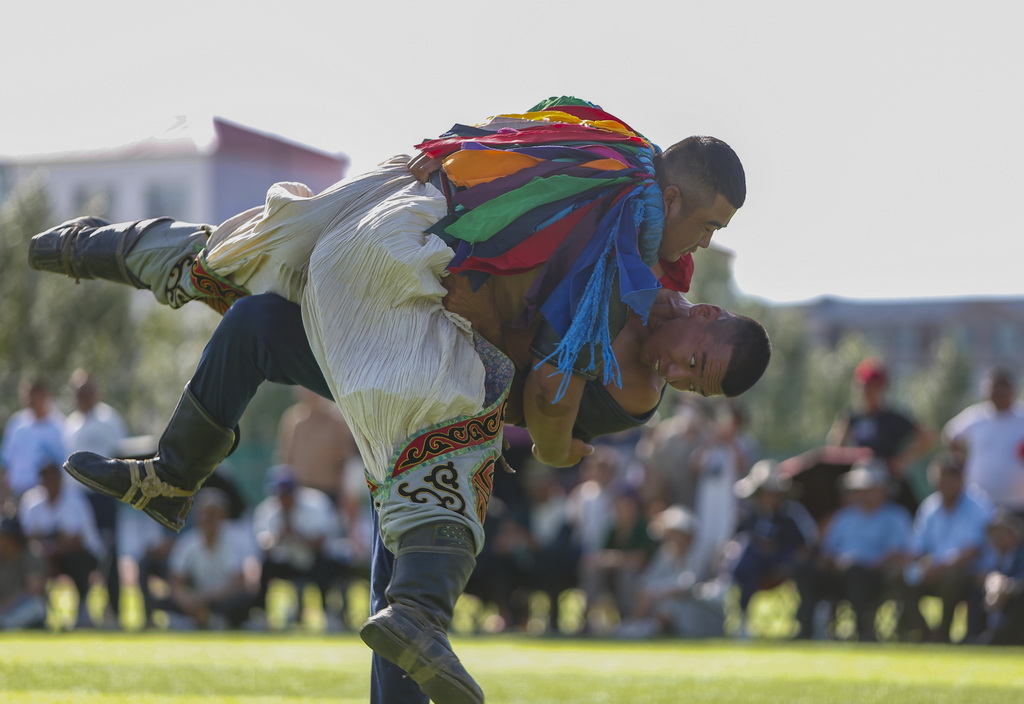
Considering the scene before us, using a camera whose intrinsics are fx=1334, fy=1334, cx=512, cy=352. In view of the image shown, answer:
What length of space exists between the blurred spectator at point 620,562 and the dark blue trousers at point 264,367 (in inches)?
274

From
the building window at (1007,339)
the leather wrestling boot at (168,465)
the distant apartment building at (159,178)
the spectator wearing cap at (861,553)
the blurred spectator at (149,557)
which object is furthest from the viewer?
the building window at (1007,339)

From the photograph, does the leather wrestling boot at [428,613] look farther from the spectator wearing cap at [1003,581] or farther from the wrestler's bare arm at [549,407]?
the spectator wearing cap at [1003,581]

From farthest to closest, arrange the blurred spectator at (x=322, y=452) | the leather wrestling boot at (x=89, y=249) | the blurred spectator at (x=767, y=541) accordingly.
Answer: the blurred spectator at (x=322, y=452), the blurred spectator at (x=767, y=541), the leather wrestling boot at (x=89, y=249)

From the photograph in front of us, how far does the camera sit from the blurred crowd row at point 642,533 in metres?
9.76

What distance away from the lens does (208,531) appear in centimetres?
1055

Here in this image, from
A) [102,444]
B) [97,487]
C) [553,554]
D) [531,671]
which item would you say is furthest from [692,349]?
[102,444]

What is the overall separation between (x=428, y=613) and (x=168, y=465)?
102 centimetres

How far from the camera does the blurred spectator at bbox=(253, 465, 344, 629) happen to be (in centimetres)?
1052

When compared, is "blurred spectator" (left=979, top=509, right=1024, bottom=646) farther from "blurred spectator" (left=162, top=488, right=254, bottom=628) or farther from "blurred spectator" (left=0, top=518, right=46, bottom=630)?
"blurred spectator" (left=0, top=518, right=46, bottom=630)

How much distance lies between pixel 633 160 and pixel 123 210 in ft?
151

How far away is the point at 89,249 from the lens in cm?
404

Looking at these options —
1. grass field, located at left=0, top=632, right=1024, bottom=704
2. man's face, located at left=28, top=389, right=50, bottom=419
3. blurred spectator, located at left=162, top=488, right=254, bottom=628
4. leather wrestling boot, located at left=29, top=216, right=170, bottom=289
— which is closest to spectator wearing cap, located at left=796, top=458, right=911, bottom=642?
grass field, located at left=0, top=632, right=1024, bottom=704

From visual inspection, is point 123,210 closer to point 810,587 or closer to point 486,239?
point 810,587

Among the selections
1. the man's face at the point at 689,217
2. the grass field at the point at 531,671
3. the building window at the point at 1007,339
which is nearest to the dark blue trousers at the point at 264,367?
the man's face at the point at 689,217
